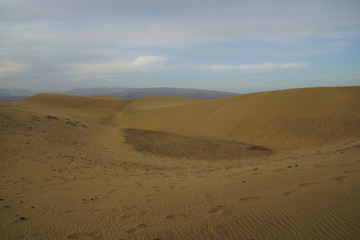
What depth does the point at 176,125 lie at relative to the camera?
2202cm

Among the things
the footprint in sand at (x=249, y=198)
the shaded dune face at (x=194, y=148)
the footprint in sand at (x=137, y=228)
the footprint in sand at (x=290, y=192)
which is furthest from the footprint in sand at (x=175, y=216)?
the shaded dune face at (x=194, y=148)

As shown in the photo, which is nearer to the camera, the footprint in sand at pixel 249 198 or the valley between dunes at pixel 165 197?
the valley between dunes at pixel 165 197

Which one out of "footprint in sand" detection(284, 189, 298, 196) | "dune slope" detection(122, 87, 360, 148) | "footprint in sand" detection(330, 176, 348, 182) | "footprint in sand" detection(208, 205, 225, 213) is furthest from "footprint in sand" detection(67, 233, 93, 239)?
"dune slope" detection(122, 87, 360, 148)

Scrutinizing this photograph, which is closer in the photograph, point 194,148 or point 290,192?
point 290,192

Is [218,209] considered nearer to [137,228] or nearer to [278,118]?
[137,228]

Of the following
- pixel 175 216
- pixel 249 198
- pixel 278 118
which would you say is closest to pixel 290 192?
pixel 249 198

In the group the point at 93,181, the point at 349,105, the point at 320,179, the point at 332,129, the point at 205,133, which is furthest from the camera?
the point at 205,133

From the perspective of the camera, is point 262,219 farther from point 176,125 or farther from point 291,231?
point 176,125

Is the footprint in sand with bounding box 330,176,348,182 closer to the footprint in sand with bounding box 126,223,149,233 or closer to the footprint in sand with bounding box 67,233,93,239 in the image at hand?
the footprint in sand with bounding box 126,223,149,233

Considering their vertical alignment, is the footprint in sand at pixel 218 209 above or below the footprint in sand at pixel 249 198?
below

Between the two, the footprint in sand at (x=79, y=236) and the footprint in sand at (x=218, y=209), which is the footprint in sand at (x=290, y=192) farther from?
the footprint in sand at (x=79, y=236)

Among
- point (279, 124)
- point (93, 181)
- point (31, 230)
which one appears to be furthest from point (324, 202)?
point (279, 124)

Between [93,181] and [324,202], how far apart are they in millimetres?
4659

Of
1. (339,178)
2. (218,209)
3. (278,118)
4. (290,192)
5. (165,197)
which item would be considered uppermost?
(278,118)
